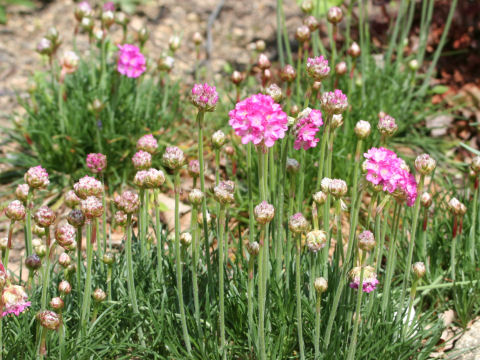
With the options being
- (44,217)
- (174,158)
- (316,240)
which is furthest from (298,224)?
(44,217)

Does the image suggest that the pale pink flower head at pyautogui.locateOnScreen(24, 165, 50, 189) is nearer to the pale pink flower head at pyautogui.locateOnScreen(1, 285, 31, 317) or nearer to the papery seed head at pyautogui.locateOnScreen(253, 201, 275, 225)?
the pale pink flower head at pyautogui.locateOnScreen(1, 285, 31, 317)

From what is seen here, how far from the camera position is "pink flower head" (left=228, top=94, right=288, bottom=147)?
1.42m

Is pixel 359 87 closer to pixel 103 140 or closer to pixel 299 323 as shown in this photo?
pixel 103 140


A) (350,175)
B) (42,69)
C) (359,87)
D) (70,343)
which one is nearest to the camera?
(70,343)

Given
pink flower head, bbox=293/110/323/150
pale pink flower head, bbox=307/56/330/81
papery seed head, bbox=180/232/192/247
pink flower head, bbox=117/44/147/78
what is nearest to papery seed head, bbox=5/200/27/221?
papery seed head, bbox=180/232/192/247

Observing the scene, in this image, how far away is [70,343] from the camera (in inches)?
68.6

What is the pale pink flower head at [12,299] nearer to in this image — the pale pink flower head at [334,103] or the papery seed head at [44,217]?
the papery seed head at [44,217]

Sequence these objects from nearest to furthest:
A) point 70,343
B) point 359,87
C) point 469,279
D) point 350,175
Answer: point 70,343 → point 469,279 → point 350,175 → point 359,87

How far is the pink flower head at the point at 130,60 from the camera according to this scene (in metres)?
2.90

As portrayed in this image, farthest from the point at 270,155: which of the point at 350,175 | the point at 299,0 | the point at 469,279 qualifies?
the point at 299,0

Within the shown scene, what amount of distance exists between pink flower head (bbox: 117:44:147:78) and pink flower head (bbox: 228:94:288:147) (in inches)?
63.7

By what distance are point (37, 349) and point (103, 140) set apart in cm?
159

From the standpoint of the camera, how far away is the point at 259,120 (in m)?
1.41

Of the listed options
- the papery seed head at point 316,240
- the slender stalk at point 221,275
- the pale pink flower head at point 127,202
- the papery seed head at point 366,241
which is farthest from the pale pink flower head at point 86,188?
the papery seed head at point 366,241
